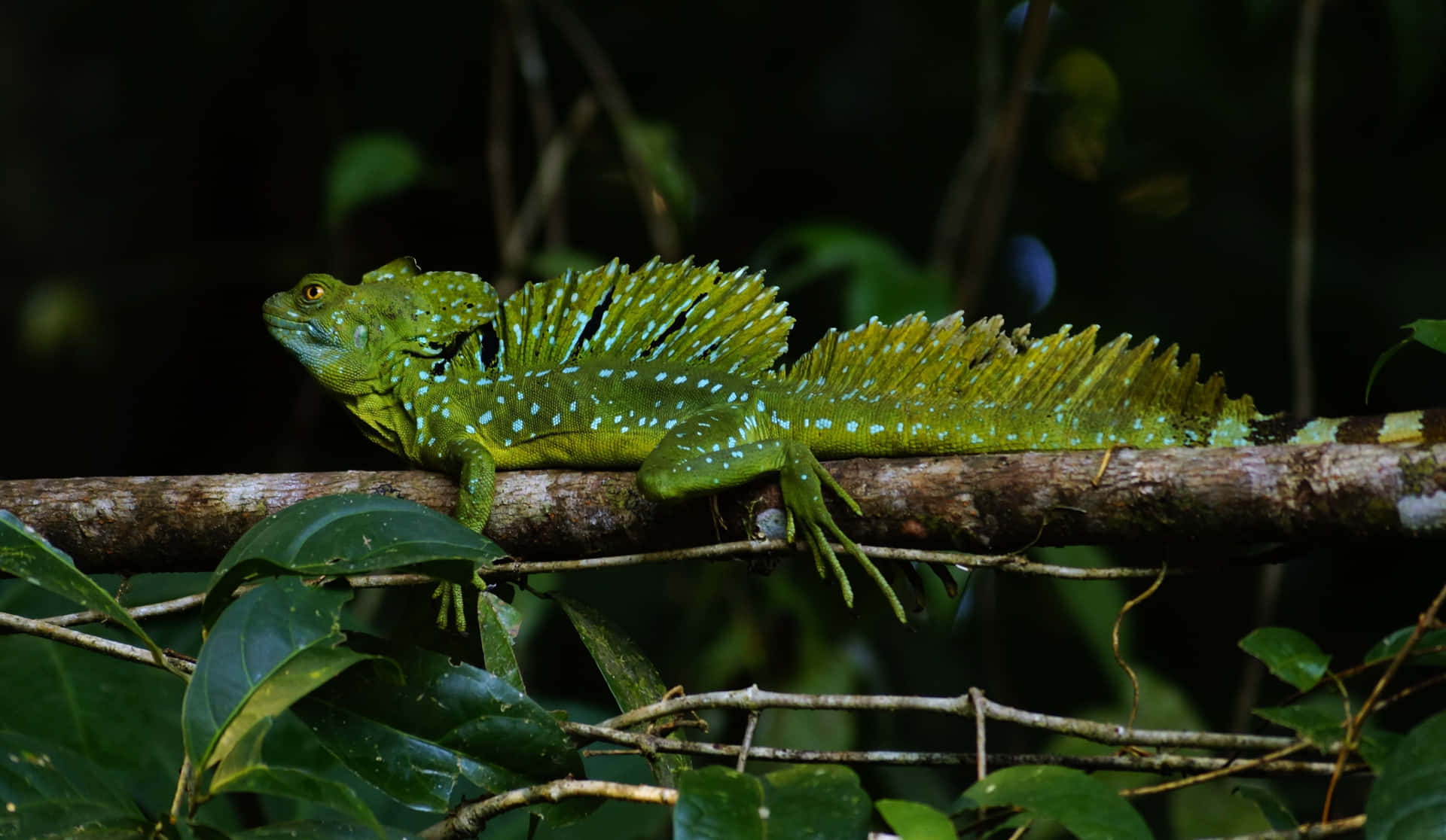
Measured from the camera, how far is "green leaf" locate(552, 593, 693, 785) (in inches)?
87.7

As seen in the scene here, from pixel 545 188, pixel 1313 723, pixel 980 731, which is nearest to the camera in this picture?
pixel 1313 723

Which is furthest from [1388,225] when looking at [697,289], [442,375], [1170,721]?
[442,375]

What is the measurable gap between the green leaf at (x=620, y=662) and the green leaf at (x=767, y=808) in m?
0.61

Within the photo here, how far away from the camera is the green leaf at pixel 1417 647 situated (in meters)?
1.69

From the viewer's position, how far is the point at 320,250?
5.56 m

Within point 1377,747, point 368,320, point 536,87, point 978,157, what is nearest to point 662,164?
point 536,87

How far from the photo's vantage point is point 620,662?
7.62 ft

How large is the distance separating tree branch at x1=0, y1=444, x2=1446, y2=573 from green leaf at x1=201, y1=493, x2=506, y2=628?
2.11ft

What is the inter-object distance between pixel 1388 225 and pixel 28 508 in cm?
577

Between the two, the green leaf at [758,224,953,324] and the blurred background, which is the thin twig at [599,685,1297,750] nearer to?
the green leaf at [758,224,953,324]

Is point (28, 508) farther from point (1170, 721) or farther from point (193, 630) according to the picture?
point (1170, 721)

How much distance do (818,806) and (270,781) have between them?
2.46 ft

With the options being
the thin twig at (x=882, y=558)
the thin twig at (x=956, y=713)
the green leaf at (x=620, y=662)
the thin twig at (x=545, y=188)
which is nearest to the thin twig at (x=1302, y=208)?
the thin twig at (x=882, y=558)

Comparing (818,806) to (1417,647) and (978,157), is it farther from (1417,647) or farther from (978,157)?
(978,157)
